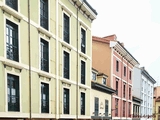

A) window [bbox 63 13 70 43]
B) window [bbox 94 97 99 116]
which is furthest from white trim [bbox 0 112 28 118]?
window [bbox 94 97 99 116]

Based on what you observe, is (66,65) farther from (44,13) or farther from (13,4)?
(13,4)

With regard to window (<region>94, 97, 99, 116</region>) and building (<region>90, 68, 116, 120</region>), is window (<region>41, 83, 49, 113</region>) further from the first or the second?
window (<region>94, 97, 99, 116</region>)

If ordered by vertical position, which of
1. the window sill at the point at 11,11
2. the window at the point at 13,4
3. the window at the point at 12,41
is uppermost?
the window at the point at 13,4

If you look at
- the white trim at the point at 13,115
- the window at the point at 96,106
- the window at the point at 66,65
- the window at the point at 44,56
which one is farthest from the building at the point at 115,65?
the white trim at the point at 13,115

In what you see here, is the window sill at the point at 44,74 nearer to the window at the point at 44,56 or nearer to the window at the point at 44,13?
the window at the point at 44,56

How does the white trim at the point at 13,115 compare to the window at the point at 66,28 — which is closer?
the white trim at the point at 13,115

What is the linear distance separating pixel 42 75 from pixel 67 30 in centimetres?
468

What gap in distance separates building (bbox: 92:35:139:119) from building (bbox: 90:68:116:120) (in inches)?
50.6

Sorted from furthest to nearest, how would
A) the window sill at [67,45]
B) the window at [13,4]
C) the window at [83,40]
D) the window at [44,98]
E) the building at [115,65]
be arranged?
1. the building at [115,65]
2. the window at [83,40]
3. the window sill at [67,45]
4. the window at [44,98]
5. the window at [13,4]

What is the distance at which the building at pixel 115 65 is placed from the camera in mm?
24875

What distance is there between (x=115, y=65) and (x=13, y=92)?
17718 mm

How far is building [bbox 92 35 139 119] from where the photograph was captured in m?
24.9

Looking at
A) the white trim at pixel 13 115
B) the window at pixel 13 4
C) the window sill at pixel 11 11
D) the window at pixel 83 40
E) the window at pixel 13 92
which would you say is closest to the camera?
the white trim at pixel 13 115

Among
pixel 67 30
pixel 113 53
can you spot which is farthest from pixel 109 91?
pixel 67 30
